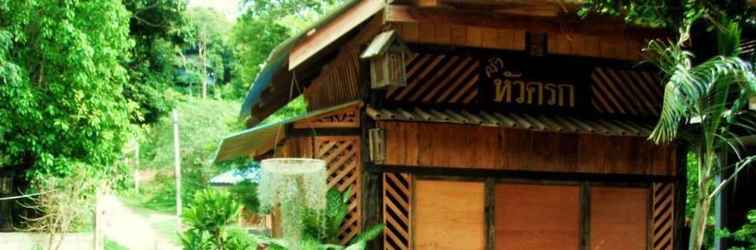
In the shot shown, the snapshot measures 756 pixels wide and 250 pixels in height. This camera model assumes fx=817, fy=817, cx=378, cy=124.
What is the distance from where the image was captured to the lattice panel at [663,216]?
10062 mm

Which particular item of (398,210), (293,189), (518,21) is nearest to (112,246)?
A: (293,189)

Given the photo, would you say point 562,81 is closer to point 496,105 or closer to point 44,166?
point 496,105

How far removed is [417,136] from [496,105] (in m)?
1.08

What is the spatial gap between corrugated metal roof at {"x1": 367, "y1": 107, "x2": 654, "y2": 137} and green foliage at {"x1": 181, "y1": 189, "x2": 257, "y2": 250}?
1.99 metres

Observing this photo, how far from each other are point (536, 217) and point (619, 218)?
1.14 meters

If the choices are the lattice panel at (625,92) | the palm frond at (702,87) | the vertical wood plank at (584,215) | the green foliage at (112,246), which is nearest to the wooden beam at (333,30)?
the palm frond at (702,87)

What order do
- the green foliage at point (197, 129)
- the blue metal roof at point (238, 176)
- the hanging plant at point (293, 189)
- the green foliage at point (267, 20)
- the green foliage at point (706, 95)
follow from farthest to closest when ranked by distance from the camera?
1. the green foliage at point (197, 129)
2. the green foliage at point (267, 20)
3. the blue metal roof at point (238, 176)
4. the hanging plant at point (293, 189)
5. the green foliage at point (706, 95)

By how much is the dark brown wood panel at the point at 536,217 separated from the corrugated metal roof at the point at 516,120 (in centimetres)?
82

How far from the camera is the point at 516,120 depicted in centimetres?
898

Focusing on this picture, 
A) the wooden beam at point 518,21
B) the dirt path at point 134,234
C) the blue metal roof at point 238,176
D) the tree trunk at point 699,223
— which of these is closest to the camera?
the tree trunk at point 699,223

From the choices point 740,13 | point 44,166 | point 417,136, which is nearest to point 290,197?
point 417,136

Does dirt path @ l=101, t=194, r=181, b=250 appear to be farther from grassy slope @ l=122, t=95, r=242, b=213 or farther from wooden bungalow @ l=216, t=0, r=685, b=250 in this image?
wooden bungalow @ l=216, t=0, r=685, b=250

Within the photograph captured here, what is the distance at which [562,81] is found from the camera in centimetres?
984

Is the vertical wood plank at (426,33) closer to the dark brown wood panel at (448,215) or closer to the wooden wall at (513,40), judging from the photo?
the wooden wall at (513,40)
